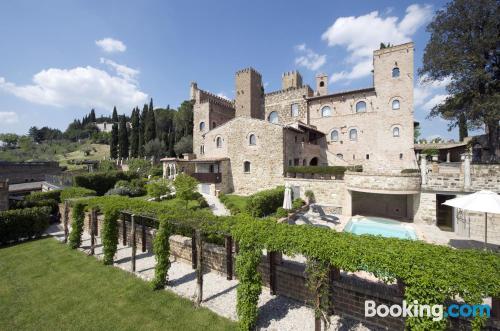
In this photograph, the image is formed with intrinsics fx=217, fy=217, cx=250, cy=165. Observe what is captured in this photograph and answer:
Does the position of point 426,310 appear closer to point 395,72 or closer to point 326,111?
point 326,111

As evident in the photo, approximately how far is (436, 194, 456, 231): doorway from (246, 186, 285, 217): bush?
11.3 meters

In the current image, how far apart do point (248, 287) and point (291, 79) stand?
3869 centimetres

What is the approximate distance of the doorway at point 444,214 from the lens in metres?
15.0

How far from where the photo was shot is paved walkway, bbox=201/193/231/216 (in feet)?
60.3

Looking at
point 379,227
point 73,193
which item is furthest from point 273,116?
point 73,193

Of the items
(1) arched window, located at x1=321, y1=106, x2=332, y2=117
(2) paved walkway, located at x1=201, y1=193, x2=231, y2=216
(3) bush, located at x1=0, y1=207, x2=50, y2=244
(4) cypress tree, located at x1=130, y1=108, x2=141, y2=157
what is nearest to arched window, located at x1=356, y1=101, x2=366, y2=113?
(1) arched window, located at x1=321, y1=106, x2=332, y2=117

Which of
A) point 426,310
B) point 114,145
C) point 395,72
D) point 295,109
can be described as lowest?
point 426,310

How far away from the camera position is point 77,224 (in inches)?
480

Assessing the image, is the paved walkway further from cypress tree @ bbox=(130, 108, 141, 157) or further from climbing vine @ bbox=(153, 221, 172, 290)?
cypress tree @ bbox=(130, 108, 141, 157)

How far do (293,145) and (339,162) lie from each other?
25.9 ft

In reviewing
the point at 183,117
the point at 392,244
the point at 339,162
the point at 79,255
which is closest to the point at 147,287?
the point at 79,255

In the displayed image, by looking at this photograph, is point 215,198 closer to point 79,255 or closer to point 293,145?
point 293,145

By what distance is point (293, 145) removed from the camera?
81.7ft

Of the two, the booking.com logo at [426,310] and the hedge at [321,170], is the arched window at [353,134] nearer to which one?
the hedge at [321,170]
